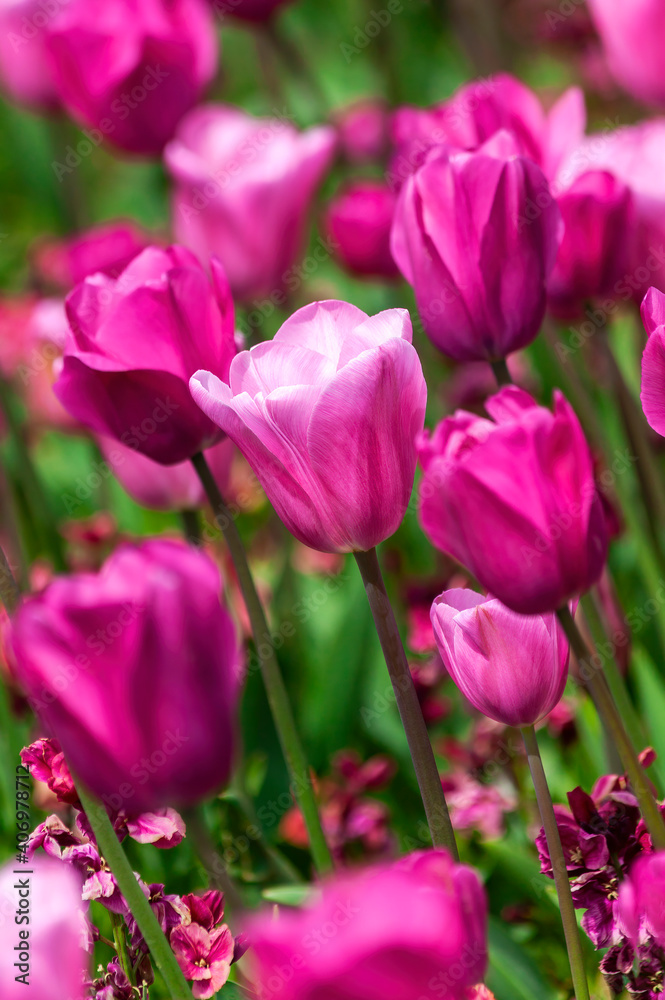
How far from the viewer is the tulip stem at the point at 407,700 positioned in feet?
1.88

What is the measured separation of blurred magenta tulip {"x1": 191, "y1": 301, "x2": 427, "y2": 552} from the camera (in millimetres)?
532

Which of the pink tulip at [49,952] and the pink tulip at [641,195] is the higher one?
the pink tulip at [641,195]

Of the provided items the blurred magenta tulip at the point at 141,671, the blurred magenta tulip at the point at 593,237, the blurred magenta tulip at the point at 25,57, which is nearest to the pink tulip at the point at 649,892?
the blurred magenta tulip at the point at 141,671

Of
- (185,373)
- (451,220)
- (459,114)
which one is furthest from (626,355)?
(185,373)

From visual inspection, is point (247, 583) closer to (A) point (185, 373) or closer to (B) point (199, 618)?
(A) point (185, 373)

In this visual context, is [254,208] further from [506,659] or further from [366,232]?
[506,659]

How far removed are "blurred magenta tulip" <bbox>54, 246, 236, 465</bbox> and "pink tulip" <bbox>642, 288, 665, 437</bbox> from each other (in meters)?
0.25

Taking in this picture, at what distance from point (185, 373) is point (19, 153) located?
2818 mm

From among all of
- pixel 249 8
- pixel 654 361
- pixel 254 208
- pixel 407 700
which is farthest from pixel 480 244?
pixel 249 8

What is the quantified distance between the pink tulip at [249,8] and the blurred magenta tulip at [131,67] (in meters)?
0.11

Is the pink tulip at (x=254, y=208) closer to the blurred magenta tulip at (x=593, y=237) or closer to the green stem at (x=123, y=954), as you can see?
the blurred magenta tulip at (x=593, y=237)

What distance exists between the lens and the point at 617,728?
0.51m

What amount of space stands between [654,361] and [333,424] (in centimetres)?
16

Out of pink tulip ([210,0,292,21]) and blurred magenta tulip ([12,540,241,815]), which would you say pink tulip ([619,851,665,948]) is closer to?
blurred magenta tulip ([12,540,241,815])
